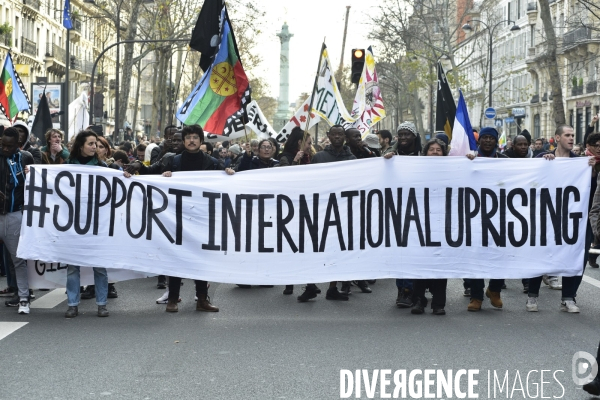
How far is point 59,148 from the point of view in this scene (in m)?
11.7

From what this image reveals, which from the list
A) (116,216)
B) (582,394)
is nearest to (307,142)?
(116,216)

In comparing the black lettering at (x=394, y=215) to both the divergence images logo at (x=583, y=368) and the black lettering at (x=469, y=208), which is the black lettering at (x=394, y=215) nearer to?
the black lettering at (x=469, y=208)

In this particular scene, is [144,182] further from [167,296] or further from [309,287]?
[309,287]

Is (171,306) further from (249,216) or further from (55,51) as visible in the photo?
(55,51)

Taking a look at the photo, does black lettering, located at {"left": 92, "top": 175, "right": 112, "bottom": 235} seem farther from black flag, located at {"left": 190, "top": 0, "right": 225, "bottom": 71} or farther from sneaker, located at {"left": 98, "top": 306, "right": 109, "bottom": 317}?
black flag, located at {"left": 190, "top": 0, "right": 225, "bottom": 71}

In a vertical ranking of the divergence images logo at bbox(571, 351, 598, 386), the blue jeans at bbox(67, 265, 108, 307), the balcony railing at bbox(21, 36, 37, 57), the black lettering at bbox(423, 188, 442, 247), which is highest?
the balcony railing at bbox(21, 36, 37, 57)

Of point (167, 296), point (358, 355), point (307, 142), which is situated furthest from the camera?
point (307, 142)

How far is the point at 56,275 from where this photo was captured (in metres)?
9.98

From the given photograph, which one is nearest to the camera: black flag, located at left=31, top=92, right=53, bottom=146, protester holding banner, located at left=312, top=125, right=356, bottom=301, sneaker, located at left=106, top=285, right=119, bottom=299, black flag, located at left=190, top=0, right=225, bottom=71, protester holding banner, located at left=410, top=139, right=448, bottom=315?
protester holding banner, located at left=410, top=139, right=448, bottom=315

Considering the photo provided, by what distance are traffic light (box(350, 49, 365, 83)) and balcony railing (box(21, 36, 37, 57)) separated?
135 feet

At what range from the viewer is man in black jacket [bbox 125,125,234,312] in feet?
31.8

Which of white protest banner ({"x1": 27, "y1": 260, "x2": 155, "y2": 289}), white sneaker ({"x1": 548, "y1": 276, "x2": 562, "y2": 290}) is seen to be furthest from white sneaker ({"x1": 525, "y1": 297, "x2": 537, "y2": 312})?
white protest banner ({"x1": 27, "y1": 260, "x2": 155, "y2": 289})

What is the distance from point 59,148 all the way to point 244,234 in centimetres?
314

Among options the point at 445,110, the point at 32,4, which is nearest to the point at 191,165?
the point at 445,110
